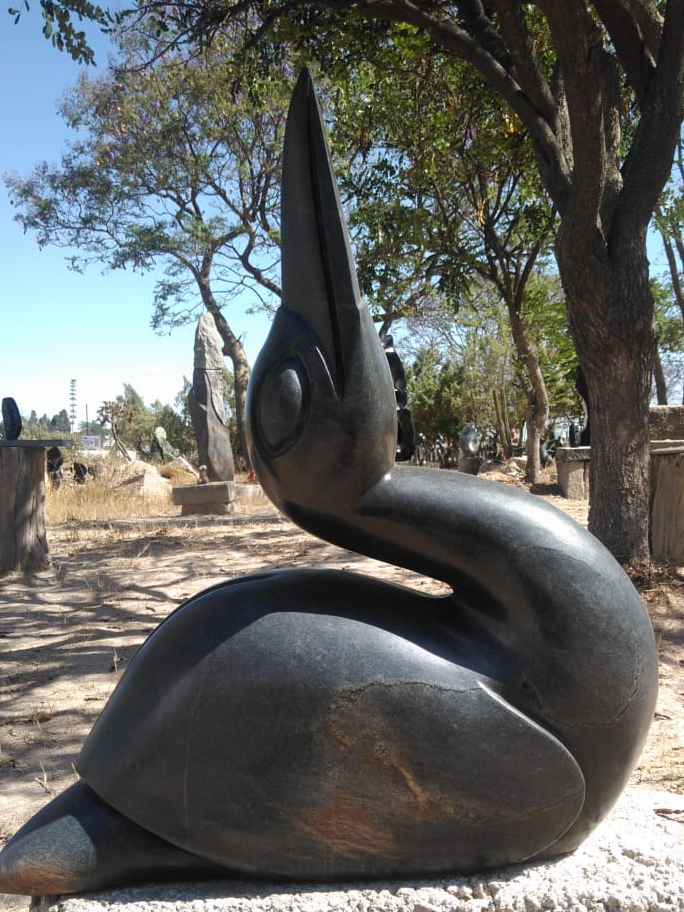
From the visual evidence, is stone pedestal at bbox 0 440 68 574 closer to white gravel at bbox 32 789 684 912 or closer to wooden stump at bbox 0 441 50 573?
wooden stump at bbox 0 441 50 573

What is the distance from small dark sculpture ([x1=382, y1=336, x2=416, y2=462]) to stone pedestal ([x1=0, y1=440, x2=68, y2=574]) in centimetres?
533

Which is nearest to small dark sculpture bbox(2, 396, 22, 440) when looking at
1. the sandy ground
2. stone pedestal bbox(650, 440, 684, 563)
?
the sandy ground

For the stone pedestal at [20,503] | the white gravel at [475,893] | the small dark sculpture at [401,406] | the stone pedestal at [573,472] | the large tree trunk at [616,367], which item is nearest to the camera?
the white gravel at [475,893]

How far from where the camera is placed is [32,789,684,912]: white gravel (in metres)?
1.46

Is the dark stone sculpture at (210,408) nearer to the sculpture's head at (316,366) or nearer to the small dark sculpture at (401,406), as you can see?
the small dark sculpture at (401,406)

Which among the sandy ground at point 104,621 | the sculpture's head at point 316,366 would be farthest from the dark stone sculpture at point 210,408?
the sculpture's head at point 316,366

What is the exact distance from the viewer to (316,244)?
5.49 ft

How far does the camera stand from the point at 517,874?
155 centimetres

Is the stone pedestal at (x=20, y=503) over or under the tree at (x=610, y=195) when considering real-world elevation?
under

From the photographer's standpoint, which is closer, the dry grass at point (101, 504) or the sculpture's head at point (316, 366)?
the sculpture's head at point (316, 366)

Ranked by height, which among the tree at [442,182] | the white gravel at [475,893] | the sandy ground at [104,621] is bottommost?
the sandy ground at [104,621]

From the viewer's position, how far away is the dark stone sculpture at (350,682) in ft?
4.85

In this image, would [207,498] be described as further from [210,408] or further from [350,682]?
[350,682]

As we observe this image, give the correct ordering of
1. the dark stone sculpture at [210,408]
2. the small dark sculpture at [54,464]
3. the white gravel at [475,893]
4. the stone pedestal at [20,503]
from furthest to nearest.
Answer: the small dark sculpture at [54,464] → the dark stone sculpture at [210,408] → the stone pedestal at [20,503] → the white gravel at [475,893]
